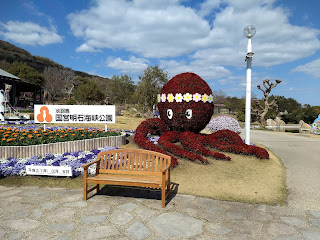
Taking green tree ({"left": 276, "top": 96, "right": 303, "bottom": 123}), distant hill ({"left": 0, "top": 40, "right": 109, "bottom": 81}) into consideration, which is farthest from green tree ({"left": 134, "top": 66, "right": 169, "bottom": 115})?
distant hill ({"left": 0, "top": 40, "right": 109, "bottom": 81})

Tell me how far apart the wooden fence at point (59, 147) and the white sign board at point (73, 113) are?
141 cm

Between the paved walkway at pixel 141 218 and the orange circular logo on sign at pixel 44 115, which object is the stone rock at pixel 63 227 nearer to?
the paved walkway at pixel 141 218

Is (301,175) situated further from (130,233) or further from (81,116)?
(81,116)

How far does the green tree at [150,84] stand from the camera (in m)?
31.1

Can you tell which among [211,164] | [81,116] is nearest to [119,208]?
[211,164]

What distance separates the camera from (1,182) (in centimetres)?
521

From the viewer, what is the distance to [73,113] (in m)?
9.46

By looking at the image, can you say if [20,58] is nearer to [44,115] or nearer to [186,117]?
[44,115]

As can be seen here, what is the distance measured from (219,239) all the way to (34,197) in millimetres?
3447

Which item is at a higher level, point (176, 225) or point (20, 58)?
point (20, 58)

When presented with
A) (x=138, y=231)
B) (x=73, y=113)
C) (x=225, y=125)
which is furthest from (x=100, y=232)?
(x=225, y=125)

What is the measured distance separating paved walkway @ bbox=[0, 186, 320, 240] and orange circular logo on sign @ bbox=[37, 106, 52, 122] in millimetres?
5242

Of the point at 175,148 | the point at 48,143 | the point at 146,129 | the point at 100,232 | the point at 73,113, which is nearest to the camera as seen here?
the point at 100,232

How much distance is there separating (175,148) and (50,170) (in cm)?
380
